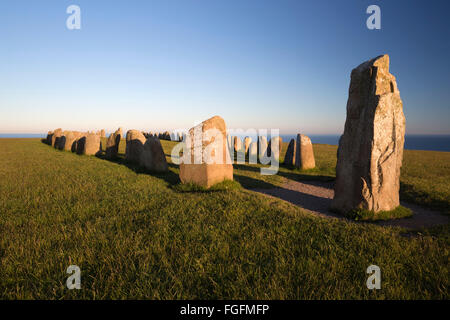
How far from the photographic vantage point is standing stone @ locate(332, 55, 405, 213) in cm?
468

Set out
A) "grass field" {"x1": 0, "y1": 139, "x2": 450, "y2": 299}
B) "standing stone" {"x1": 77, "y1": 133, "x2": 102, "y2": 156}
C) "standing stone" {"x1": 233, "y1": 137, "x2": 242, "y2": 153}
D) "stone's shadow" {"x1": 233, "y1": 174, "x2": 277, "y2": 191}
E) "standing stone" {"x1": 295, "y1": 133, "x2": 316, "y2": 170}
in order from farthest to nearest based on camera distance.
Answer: "standing stone" {"x1": 233, "y1": 137, "x2": 242, "y2": 153}, "standing stone" {"x1": 77, "y1": 133, "x2": 102, "y2": 156}, "standing stone" {"x1": 295, "y1": 133, "x2": 316, "y2": 170}, "stone's shadow" {"x1": 233, "y1": 174, "x2": 277, "y2": 191}, "grass field" {"x1": 0, "y1": 139, "x2": 450, "y2": 299}

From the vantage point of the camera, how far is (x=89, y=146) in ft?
50.8

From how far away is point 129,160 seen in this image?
42.4 ft

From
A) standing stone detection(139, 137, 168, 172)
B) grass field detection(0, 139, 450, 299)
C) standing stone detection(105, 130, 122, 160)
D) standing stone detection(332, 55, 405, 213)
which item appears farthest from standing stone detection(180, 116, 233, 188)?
standing stone detection(105, 130, 122, 160)

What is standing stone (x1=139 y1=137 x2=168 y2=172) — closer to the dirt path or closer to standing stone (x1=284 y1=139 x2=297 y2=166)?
the dirt path

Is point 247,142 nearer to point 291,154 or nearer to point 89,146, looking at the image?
point 291,154

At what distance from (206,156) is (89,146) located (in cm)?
1282

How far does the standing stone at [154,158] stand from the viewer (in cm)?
954

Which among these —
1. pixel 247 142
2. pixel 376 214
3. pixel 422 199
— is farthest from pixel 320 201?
pixel 247 142

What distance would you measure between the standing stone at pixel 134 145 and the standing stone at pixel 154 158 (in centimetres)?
268

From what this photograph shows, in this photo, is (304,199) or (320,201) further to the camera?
(304,199)

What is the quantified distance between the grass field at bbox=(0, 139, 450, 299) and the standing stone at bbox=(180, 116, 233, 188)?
5.64 ft

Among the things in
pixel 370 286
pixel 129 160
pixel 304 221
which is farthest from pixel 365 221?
pixel 129 160

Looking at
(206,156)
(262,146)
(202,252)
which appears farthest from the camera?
(262,146)
